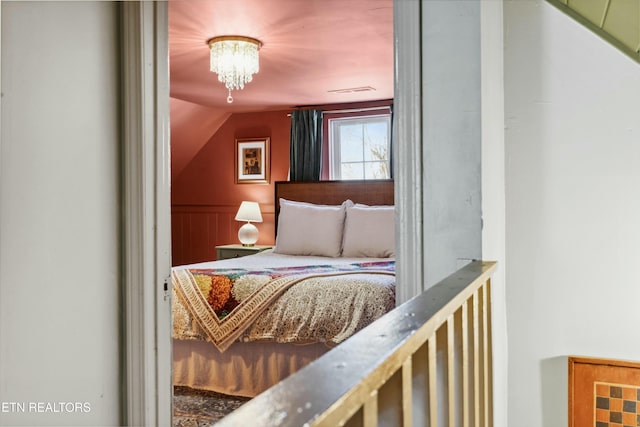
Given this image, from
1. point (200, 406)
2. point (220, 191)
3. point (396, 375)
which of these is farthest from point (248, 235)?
point (396, 375)

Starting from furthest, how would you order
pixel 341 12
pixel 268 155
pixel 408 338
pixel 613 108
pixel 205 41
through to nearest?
pixel 268 155
pixel 205 41
pixel 341 12
pixel 613 108
pixel 408 338

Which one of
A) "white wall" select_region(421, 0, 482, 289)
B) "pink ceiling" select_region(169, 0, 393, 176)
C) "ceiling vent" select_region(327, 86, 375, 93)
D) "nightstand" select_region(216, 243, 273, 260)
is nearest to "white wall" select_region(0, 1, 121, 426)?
"white wall" select_region(421, 0, 482, 289)

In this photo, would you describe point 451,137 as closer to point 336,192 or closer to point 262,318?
point 262,318

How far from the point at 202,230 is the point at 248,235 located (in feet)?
3.19

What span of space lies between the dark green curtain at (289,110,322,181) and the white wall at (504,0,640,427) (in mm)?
3913

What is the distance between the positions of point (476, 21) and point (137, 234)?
114 centimetres

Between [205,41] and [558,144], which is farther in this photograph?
[205,41]

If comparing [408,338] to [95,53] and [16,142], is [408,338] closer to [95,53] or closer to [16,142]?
[16,142]

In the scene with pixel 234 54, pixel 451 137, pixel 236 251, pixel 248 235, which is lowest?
pixel 236 251

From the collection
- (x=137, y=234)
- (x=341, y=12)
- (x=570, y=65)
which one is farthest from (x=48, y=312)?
(x=341, y=12)

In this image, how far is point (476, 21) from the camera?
4.99 feet

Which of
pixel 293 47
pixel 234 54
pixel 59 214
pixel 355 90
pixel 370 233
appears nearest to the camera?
pixel 59 214

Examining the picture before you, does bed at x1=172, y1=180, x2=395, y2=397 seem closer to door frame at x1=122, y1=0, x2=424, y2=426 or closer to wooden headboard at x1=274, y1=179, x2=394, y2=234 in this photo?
door frame at x1=122, y1=0, x2=424, y2=426

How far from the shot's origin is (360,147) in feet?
18.8
